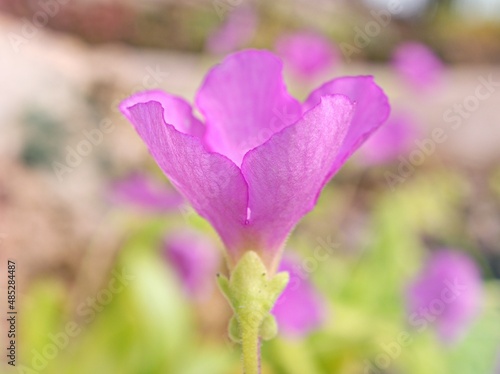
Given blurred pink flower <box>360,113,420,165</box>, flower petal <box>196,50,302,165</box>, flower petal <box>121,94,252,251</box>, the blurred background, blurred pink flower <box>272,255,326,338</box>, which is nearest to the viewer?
flower petal <box>121,94,252,251</box>

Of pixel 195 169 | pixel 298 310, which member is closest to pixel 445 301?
pixel 298 310

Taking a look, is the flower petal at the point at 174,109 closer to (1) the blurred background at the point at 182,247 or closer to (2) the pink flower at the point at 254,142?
(2) the pink flower at the point at 254,142

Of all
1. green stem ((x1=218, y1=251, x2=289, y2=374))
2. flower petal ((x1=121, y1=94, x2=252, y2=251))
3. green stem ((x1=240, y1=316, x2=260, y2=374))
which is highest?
flower petal ((x1=121, y1=94, x2=252, y2=251))

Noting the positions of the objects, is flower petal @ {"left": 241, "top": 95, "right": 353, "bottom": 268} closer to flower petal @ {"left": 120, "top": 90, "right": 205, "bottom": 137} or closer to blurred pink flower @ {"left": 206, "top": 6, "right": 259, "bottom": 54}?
flower petal @ {"left": 120, "top": 90, "right": 205, "bottom": 137}

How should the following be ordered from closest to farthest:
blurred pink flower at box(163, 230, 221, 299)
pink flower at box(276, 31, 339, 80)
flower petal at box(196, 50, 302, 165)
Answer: flower petal at box(196, 50, 302, 165), blurred pink flower at box(163, 230, 221, 299), pink flower at box(276, 31, 339, 80)

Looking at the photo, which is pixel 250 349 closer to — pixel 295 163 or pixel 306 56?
pixel 295 163

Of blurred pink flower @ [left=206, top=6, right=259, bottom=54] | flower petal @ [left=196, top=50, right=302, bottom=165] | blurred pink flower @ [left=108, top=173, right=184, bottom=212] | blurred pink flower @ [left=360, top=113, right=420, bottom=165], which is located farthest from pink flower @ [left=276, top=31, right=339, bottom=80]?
flower petal @ [left=196, top=50, right=302, bottom=165]
